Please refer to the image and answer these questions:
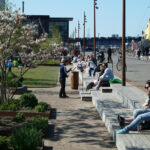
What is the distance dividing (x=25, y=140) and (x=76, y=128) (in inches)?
130

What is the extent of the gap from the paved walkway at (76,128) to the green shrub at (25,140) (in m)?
0.92

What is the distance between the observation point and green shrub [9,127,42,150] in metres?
7.29

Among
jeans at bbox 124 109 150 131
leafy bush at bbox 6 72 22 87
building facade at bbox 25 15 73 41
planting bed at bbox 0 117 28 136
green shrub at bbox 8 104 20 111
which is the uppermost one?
building facade at bbox 25 15 73 41

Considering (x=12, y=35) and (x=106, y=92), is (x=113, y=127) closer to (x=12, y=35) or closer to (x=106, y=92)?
(x=12, y=35)

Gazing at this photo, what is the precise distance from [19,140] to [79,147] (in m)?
1.60

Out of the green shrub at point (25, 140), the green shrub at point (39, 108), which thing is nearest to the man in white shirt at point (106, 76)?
the green shrub at point (39, 108)

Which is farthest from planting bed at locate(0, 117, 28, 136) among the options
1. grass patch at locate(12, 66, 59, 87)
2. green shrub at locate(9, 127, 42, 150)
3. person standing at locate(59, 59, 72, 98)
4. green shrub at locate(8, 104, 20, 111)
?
grass patch at locate(12, 66, 59, 87)

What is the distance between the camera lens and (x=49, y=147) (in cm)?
838

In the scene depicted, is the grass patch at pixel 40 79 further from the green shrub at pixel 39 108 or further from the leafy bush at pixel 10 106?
the green shrub at pixel 39 108

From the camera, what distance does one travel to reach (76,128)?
10.5 meters

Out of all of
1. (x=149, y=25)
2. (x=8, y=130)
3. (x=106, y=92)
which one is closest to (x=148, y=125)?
(x=8, y=130)

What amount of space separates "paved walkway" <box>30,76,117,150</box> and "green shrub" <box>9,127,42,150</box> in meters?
0.92

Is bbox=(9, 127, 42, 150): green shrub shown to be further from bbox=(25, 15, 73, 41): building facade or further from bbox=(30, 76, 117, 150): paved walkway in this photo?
bbox=(25, 15, 73, 41): building facade

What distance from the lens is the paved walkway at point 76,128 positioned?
8641mm
